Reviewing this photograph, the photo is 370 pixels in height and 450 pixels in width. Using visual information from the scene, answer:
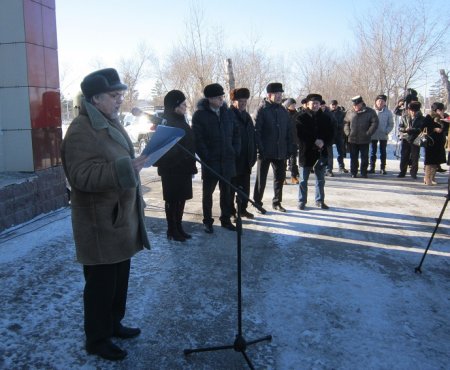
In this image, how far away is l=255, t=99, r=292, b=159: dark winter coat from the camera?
6.17 metres

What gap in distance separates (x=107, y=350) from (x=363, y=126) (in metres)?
8.24

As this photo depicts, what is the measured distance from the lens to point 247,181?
6.13m

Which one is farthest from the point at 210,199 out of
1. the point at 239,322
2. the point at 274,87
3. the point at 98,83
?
the point at 98,83

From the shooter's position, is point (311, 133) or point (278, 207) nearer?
point (311, 133)

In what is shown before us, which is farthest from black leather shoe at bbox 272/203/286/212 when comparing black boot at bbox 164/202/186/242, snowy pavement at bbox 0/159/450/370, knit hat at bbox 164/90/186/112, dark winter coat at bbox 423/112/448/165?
dark winter coat at bbox 423/112/448/165

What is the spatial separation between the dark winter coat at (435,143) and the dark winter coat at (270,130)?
158 inches

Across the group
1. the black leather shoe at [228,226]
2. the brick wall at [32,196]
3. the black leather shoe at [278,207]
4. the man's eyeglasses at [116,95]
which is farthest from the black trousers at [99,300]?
the black leather shoe at [278,207]

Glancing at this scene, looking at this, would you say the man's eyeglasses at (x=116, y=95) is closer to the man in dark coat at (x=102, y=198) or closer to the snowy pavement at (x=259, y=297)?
the man in dark coat at (x=102, y=198)

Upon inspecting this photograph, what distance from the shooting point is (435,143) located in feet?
28.4

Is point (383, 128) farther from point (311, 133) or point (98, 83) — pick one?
point (98, 83)

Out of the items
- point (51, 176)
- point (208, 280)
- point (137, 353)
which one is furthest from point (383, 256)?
point (51, 176)

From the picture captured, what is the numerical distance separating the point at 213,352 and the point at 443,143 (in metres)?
7.75

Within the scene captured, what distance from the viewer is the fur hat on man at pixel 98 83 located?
2.44m

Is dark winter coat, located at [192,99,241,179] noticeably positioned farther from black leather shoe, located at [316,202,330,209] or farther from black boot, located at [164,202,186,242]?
black leather shoe, located at [316,202,330,209]
